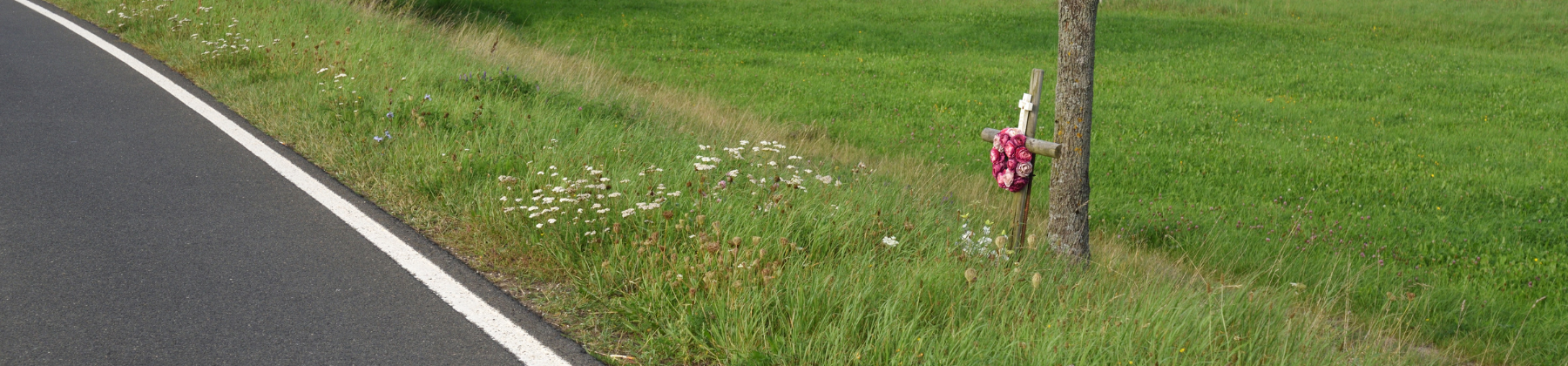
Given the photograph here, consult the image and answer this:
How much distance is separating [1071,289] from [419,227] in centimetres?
320

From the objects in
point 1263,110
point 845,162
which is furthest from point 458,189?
point 1263,110

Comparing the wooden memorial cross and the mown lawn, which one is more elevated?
the wooden memorial cross

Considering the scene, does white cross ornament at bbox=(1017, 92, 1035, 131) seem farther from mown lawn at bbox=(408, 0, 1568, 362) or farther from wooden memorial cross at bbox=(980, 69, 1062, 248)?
mown lawn at bbox=(408, 0, 1568, 362)

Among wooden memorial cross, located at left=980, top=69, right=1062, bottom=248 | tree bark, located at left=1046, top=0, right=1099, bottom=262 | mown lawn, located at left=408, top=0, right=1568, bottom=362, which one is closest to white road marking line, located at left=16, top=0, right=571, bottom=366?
wooden memorial cross, located at left=980, top=69, right=1062, bottom=248

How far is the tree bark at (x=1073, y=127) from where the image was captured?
5.24m

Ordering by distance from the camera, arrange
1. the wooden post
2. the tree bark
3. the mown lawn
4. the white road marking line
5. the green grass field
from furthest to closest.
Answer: the mown lawn → the wooden post → the tree bark → the green grass field → the white road marking line

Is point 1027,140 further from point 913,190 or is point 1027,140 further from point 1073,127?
point 913,190

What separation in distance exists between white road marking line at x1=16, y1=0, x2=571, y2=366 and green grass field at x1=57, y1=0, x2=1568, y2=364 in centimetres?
20

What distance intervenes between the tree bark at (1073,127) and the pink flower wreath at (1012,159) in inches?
7.4

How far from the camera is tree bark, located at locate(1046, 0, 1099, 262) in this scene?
524cm

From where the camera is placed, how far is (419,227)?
5.14 meters

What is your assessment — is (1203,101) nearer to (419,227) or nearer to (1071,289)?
(1071,289)

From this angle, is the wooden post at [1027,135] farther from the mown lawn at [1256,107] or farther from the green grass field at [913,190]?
the mown lawn at [1256,107]

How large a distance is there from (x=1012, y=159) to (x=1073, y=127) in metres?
0.36
